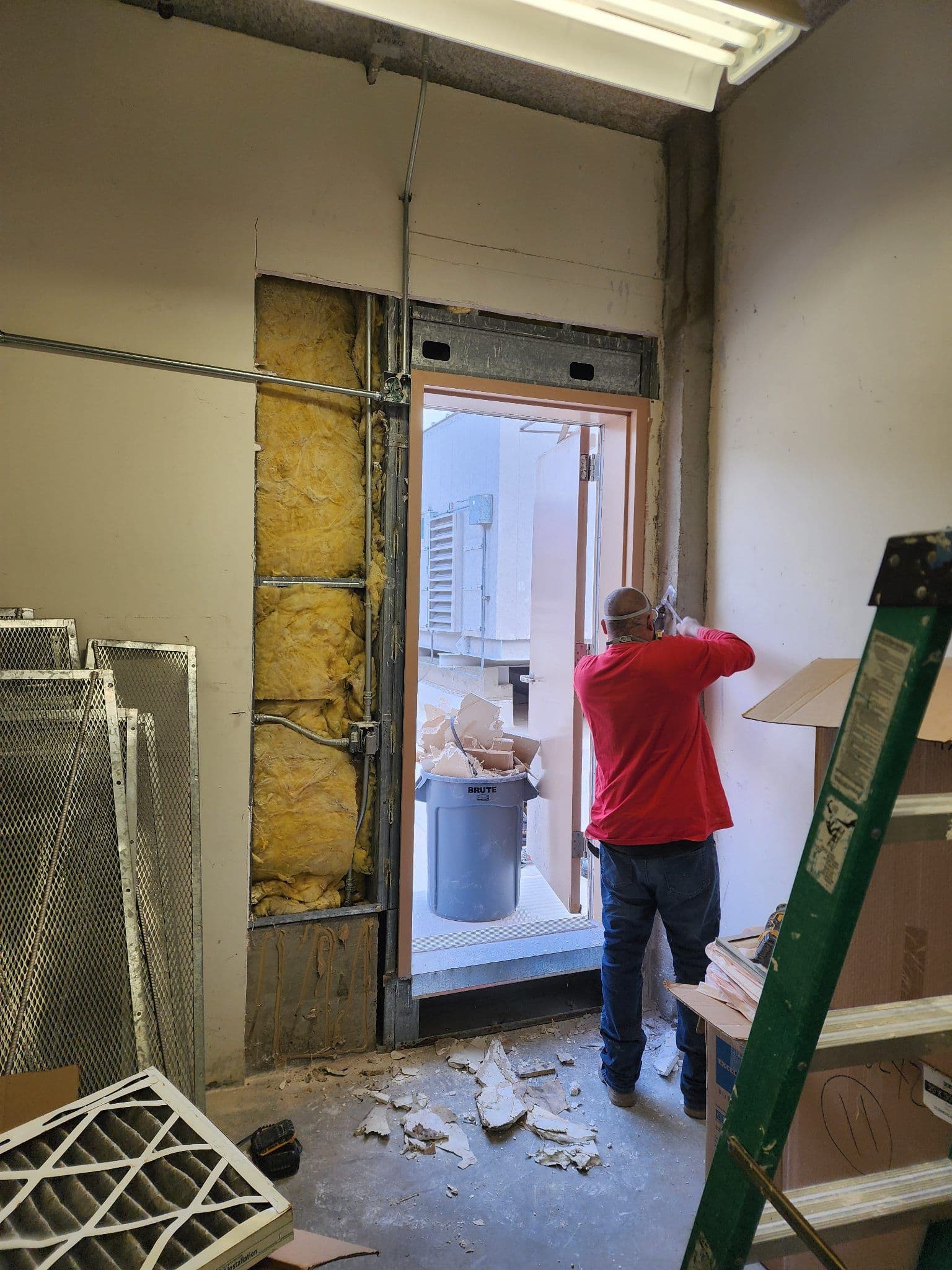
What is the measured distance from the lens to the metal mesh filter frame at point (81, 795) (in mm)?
1633

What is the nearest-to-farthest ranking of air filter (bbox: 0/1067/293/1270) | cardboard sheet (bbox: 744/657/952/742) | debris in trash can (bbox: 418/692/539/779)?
air filter (bbox: 0/1067/293/1270)
cardboard sheet (bbox: 744/657/952/742)
debris in trash can (bbox: 418/692/539/779)

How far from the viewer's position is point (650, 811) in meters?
2.24

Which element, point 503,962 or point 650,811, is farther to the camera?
point 503,962

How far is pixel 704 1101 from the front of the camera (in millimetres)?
2297

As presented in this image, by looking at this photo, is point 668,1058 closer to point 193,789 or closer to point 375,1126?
point 375,1126

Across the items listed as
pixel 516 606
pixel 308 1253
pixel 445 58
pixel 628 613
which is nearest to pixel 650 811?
pixel 628 613

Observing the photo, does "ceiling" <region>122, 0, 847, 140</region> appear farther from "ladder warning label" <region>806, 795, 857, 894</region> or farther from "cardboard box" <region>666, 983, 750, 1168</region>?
"cardboard box" <region>666, 983, 750, 1168</region>

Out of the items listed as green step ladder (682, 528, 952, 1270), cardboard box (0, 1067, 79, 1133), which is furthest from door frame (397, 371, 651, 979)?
green step ladder (682, 528, 952, 1270)

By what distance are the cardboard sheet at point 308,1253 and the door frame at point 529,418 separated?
128 cm

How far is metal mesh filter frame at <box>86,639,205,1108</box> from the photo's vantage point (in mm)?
2006

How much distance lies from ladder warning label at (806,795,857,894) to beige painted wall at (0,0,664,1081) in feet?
6.30

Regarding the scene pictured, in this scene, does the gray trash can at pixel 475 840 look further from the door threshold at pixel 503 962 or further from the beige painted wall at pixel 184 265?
the beige painted wall at pixel 184 265

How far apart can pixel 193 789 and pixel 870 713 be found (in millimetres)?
1891

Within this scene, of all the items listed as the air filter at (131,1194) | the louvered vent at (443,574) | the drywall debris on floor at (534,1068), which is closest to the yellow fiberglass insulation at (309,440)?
the air filter at (131,1194)
